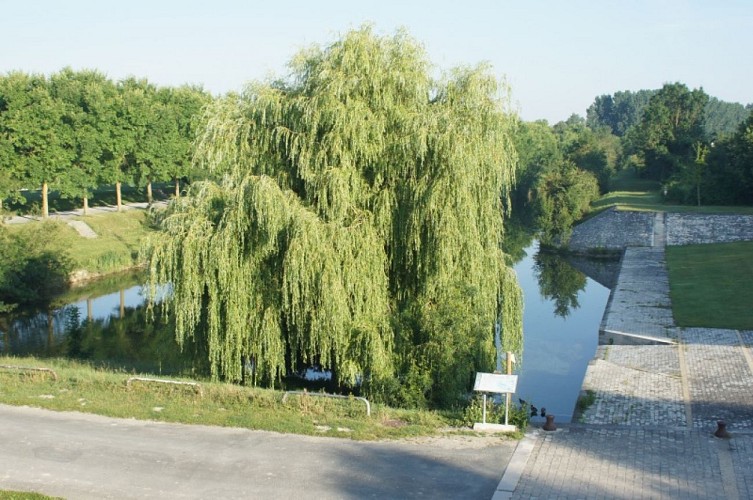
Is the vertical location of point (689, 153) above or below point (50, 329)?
above

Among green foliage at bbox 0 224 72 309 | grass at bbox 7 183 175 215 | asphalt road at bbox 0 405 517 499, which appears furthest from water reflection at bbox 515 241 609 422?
grass at bbox 7 183 175 215

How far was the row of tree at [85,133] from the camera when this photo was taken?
4747 centimetres

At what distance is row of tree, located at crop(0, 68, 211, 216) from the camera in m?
47.5

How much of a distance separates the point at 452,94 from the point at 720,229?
44.0 metres

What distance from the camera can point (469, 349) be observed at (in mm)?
17609

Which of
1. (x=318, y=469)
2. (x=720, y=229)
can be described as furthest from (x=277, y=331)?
(x=720, y=229)

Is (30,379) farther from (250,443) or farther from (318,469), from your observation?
(318,469)

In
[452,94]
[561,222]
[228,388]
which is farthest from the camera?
[561,222]

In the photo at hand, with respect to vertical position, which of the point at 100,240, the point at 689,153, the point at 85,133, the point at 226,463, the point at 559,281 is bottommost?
the point at 226,463

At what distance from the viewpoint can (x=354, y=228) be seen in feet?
58.6

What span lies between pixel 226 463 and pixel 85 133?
44.3 meters

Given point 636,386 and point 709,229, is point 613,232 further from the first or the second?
point 636,386

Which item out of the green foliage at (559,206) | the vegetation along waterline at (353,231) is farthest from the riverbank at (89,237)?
the green foliage at (559,206)

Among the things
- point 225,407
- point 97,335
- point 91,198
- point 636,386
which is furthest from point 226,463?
point 91,198
